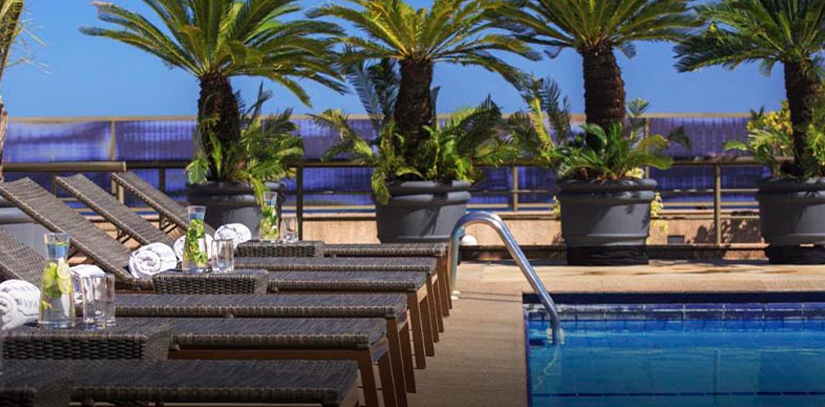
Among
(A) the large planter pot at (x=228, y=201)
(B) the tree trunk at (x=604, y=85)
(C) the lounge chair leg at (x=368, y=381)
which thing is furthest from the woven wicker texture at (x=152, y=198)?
(C) the lounge chair leg at (x=368, y=381)

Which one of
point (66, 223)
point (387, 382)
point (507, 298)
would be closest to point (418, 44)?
point (507, 298)

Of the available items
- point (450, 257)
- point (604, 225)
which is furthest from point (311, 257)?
point (604, 225)

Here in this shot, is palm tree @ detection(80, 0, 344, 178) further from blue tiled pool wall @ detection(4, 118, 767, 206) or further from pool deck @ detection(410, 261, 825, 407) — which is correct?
blue tiled pool wall @ detection(4, 118, 767, 206)

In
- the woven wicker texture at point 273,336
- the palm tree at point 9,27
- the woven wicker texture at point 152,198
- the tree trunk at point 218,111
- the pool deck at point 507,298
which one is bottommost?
the pool deck at point 507,298

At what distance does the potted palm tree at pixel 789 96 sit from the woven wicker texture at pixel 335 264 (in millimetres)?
5979

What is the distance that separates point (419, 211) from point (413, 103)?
1.26m

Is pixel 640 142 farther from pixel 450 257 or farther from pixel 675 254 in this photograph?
pixel 450 257

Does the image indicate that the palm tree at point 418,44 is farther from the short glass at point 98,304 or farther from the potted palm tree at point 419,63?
the short glass at point 98,304

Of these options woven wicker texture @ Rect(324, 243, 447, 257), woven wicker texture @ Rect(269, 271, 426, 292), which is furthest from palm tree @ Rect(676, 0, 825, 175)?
woven wicker texture @ Rect(269, 271, 426, 292)

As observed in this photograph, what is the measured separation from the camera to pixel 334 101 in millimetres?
13461

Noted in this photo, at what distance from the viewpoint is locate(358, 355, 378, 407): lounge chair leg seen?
14.3ft

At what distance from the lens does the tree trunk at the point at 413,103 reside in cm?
1321

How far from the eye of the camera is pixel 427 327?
681 centimetres

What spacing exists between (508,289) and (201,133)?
186 inches
